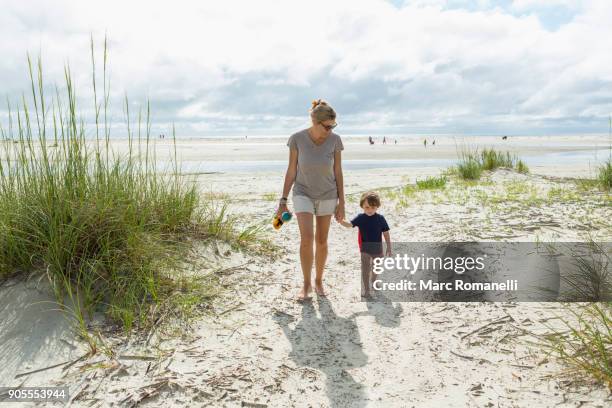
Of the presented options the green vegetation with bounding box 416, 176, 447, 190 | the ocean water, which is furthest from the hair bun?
the ocean water

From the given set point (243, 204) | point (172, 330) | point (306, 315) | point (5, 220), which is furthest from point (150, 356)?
point (243, 204)

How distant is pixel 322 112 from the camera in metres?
4.23

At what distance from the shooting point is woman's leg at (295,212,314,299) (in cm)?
438

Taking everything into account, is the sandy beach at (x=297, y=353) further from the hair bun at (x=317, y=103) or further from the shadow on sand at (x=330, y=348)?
the hair bun at (x=317, y=103)

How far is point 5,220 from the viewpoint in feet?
13.2

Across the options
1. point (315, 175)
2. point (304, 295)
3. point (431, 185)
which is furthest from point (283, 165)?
point (315, 175)

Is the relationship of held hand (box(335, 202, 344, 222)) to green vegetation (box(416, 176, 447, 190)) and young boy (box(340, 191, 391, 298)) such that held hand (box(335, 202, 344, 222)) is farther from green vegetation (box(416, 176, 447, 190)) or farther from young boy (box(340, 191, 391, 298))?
green vegetation (box(416, 176, 447, 190))

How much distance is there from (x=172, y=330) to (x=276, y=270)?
1852mm

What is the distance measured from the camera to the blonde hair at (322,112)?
167 inches

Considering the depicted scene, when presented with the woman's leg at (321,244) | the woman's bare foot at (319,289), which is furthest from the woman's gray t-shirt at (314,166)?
the woman's bare foot at (319,289)

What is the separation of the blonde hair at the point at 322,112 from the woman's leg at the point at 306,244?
35.9 inches

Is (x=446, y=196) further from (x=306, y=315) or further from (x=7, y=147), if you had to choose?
(x=7, y=147)

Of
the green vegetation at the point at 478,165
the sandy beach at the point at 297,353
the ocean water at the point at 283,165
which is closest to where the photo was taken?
the sandy beach at the point at 297,353

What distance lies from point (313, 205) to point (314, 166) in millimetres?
382
